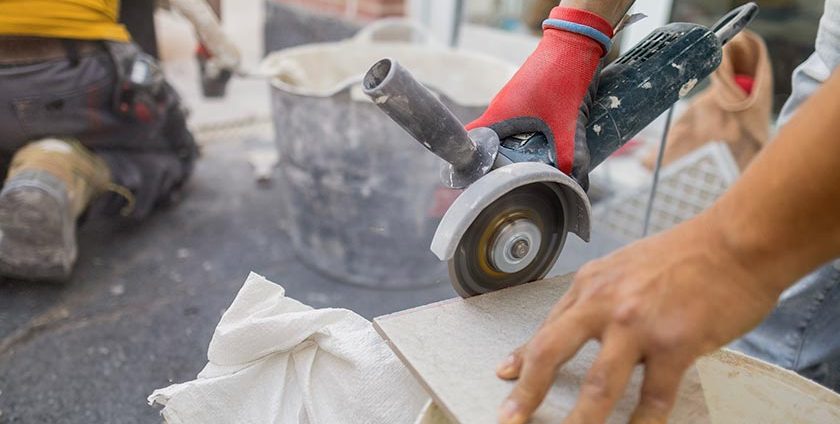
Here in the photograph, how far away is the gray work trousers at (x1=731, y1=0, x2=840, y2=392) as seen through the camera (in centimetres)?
109

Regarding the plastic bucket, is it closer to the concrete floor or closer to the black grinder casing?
the concrete floor

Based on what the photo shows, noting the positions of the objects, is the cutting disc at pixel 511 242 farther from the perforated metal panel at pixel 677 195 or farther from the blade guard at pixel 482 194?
the perforated metal panel at pixel 677 195

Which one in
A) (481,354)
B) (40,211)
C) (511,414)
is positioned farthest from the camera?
(40,211)

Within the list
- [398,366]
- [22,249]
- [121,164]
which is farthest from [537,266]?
[121,164]

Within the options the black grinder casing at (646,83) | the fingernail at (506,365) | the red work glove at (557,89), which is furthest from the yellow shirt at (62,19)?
the fingernail at (506,365)

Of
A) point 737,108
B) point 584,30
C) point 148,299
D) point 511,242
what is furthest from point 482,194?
point 737,108

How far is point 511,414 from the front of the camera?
0.61 meters

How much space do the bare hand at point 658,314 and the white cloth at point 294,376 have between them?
0.27 metres

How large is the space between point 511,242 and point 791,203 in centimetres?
36

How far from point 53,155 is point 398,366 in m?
1.30

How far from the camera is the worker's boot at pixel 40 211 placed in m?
1.44

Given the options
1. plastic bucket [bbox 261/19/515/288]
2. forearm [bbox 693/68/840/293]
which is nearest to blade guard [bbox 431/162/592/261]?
forearm [bbox 693/68/840/293]

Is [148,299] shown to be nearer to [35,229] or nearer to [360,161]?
[35,229]

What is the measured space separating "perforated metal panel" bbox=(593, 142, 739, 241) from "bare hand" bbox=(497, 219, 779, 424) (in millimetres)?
1249
